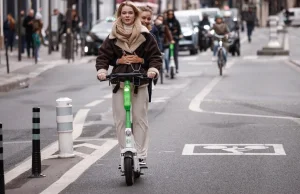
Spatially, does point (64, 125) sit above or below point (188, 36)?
above

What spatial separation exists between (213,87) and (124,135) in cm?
1488

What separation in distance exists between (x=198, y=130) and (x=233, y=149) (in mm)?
2454

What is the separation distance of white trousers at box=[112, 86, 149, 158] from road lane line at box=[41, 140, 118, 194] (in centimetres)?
67

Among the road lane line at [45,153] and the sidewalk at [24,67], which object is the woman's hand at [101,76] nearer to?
the road lane line at [45,153]

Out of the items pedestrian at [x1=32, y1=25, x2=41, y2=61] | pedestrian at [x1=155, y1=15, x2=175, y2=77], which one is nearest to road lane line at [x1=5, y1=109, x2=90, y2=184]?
pedestrian at [x1=155, y1=15, x2=175, y2=77]

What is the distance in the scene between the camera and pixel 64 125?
501 inches

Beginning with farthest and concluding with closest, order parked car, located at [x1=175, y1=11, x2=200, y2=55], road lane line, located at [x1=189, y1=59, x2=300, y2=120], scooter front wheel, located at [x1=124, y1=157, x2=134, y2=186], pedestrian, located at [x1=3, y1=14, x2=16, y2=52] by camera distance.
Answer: parked car, located at [x1=175, y1=11, x2=200, y2=55], pedestrian, located at [x1=3, y1=14, x2=16, y2=52], road lane line, located at [x1=189, y1=59, x2=300, y2=120], scooter front wheel, located at [x1=124, y1=157, x2=134, y2=186]

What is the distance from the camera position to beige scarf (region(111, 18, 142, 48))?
35.7 ft

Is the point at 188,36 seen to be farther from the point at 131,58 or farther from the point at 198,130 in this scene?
the point at 131,58

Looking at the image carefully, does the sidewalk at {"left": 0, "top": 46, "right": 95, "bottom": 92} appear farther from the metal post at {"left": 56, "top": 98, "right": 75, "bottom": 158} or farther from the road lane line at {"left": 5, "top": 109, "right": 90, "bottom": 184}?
the metal post at {"left": 56, "top": 98, "right": 75, "bottom": 158}

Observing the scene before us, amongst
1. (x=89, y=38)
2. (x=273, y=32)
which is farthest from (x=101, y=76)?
(x=89, y=38)

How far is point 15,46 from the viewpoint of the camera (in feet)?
164

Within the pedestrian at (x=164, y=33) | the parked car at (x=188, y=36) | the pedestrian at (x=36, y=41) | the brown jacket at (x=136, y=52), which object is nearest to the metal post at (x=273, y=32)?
the parked car at (x=188, y=36)

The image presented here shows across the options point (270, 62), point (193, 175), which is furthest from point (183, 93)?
point (270, 62)
